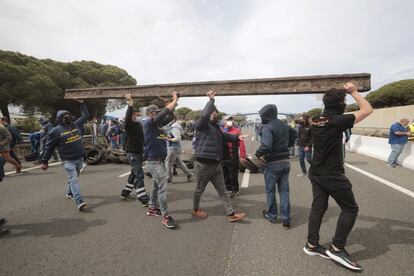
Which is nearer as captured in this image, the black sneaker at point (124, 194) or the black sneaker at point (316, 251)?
the black sneaker at point (316, 251)

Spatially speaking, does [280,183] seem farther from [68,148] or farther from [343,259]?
[68,148]

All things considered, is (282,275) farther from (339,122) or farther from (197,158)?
(197,158)

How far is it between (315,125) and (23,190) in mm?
7192

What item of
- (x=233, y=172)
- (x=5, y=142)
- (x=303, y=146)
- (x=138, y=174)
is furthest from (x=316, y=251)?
(x=5, y=142)

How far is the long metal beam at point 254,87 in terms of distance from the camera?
404cm

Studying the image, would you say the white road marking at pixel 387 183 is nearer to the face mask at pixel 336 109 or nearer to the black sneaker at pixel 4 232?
the face mask at pixel 336 109

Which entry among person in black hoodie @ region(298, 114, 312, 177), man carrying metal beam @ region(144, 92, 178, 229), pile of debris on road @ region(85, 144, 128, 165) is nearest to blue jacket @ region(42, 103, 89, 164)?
man carrying metal beam @ region(144, 92, 178, 229)

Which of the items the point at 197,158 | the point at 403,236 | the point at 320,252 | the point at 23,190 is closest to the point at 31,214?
the point at 23,190

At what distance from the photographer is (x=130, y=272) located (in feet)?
8.67

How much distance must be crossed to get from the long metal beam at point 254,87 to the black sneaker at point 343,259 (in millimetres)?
2579

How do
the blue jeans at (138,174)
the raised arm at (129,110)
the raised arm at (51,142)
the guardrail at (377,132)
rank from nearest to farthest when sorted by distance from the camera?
1. the raised arm at (129,110)
2. the raised arm at (51,142)
3. the blue jeans at (138,174)
4. the guardrail at (377,132)

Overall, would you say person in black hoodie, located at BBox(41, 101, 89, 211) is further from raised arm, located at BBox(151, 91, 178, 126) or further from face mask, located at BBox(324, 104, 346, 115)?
face mask, located at BBox(324, 104, 346, 115)

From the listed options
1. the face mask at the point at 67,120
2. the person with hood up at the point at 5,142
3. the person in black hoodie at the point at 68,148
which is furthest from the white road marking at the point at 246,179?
the person with hood up at the point at 5,142

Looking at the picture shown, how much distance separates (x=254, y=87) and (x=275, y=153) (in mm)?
1463
